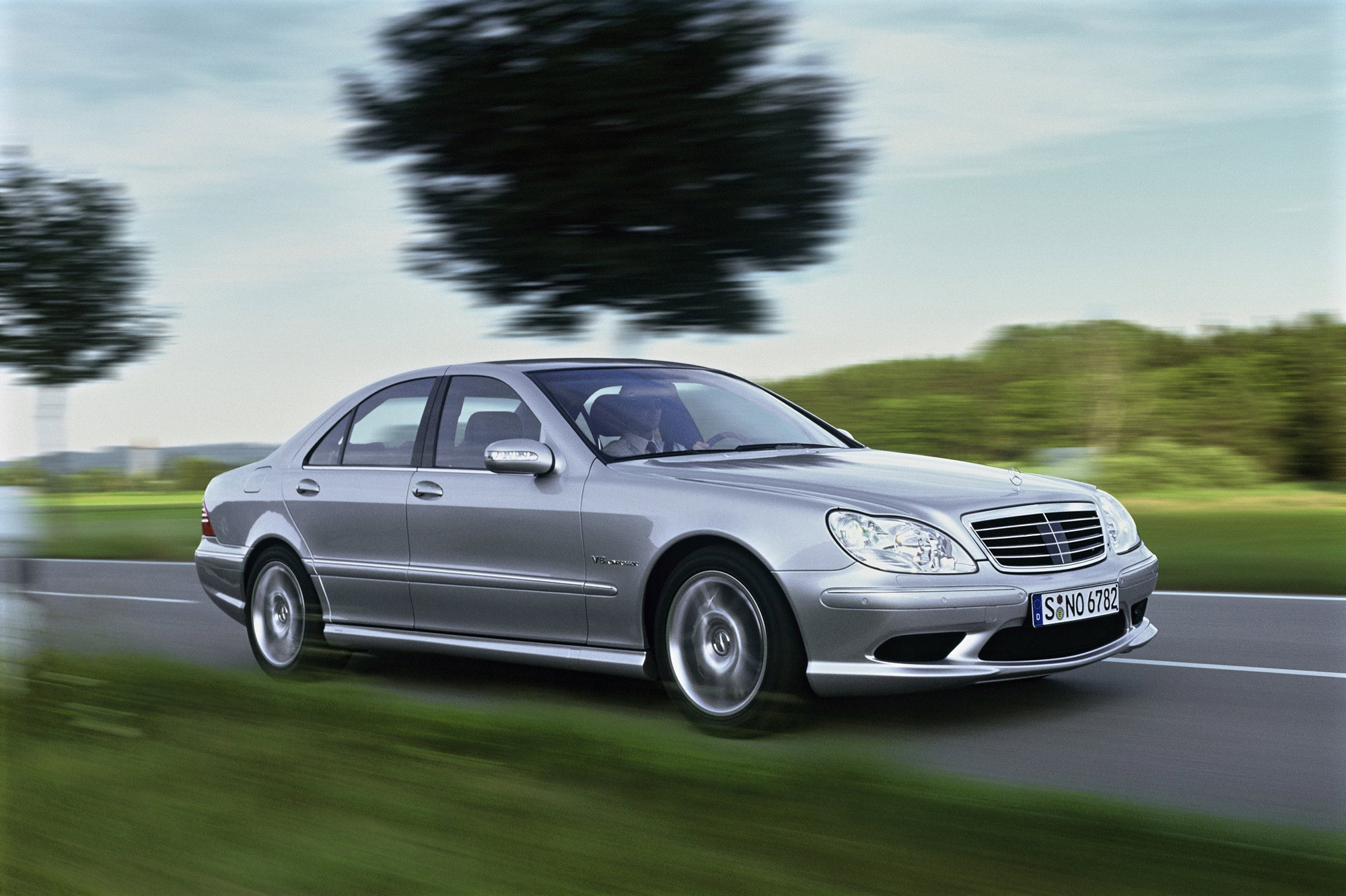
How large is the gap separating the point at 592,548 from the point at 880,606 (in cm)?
136

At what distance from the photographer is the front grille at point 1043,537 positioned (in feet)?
18.0

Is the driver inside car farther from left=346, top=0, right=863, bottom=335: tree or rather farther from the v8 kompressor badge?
left=346, top=0, right=863, bottom=335: tree

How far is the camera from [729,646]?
555 centimetres

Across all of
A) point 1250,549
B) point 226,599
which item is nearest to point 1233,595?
point 1250,549

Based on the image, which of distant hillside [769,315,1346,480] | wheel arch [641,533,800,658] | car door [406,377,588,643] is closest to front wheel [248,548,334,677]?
car door [406,377,588,643]

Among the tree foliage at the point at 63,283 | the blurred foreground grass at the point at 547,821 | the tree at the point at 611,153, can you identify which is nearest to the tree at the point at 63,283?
the tree foliage at the point at 63,283

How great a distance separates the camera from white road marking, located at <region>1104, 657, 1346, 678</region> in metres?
6.80

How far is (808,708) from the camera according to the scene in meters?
5.81

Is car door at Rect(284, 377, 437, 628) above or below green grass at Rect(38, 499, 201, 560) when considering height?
above

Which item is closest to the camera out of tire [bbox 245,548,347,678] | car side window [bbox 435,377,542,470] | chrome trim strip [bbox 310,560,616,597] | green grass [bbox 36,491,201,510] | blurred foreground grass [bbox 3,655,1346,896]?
blurred foreground grass [bbox 3,655,1346,896]

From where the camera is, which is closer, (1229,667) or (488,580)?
(488,580)

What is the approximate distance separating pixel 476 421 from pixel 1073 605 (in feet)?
9.46

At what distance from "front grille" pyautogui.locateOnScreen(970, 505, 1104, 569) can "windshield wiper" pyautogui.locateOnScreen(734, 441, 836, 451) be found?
4.69 ft

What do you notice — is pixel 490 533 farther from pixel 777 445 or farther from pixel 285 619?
pixel 285 619
